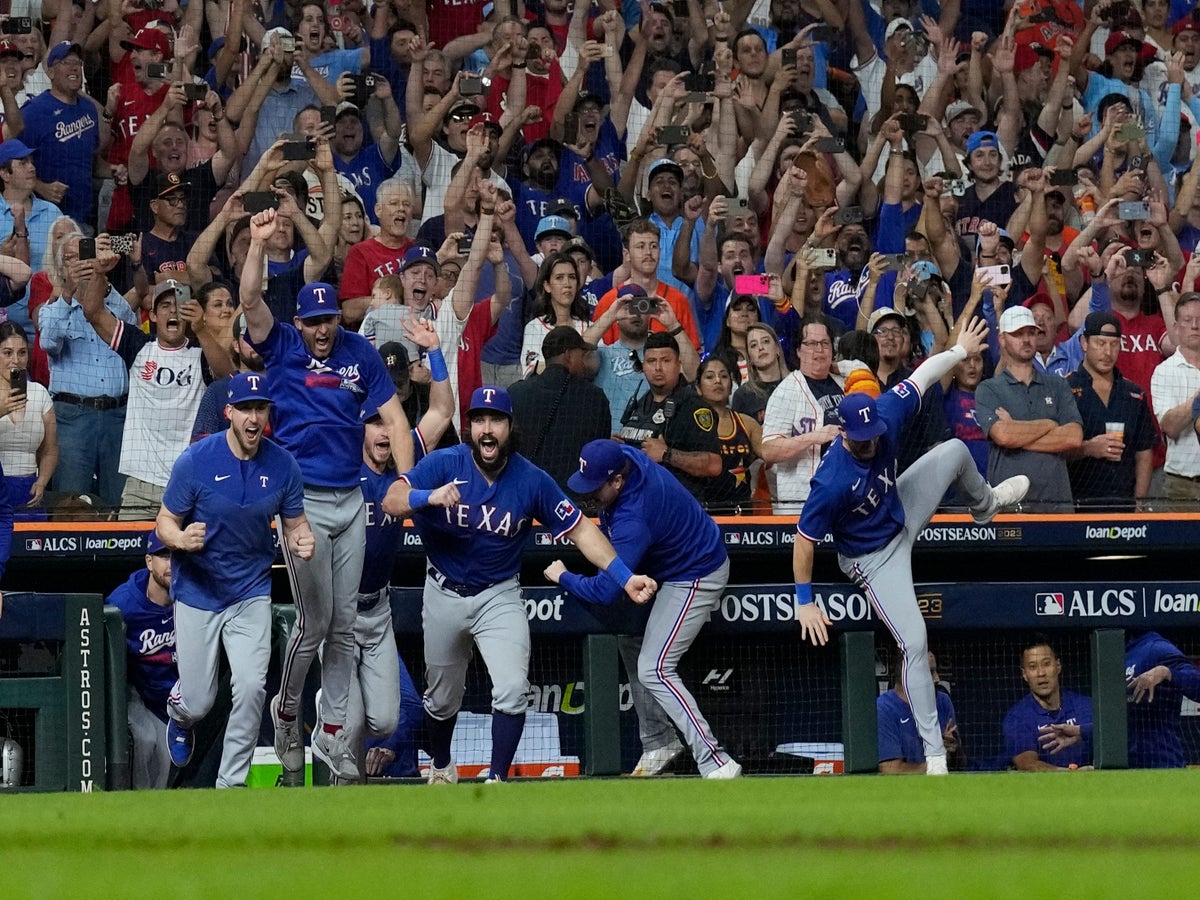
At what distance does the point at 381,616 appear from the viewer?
27.6ft

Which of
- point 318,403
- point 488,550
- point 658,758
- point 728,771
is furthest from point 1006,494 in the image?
point 318,403

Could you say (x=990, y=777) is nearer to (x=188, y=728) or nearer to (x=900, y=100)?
(x=188, y=728)

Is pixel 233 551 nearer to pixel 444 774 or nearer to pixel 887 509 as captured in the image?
pixel 444 774

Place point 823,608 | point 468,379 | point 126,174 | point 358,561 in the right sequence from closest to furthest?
point 358,561 → point 823,608 → point 468,379 → point 126,174

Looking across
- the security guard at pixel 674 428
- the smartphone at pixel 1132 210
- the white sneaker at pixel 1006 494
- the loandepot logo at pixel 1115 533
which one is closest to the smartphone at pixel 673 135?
the security guard at pixel 674 428

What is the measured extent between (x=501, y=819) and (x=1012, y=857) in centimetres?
138

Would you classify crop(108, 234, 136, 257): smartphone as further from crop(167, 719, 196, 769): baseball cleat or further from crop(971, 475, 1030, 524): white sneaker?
crop(971, 475, 1030, 524): white sneaker

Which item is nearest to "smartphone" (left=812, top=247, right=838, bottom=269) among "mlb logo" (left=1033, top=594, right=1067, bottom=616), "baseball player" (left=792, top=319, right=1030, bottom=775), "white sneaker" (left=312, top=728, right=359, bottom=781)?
"baseball player" (left=792, top=319, right=1030, bottom=775)

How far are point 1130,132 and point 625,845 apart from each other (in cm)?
906

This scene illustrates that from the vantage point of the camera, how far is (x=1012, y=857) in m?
4.27

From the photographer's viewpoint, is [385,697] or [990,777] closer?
[990,777]

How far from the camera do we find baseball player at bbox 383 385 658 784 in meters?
7.99

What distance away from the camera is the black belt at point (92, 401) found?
31.1 ft

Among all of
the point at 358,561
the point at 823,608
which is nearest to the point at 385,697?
the point at 358,561
